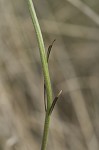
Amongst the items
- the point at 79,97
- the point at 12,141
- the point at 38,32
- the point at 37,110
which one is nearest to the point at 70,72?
the point at 79,97

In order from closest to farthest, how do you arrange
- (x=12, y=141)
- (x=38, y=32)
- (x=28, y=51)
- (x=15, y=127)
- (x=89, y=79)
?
1. (x=38, y=32)
2. (x=12, y=141)
3. (x=15, y=127)
4. (x=28, y=51)
5. (x=89, y=79)

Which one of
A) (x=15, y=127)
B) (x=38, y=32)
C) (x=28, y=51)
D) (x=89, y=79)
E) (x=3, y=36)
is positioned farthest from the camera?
(x=89, y=79)

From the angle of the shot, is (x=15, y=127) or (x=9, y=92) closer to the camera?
(x=15, y=127)

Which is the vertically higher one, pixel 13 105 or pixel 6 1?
pixel 6 1

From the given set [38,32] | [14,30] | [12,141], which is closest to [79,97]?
[14,30]

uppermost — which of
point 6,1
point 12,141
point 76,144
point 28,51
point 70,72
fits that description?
point 6,1

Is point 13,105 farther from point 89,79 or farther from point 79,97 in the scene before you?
point 89,79
